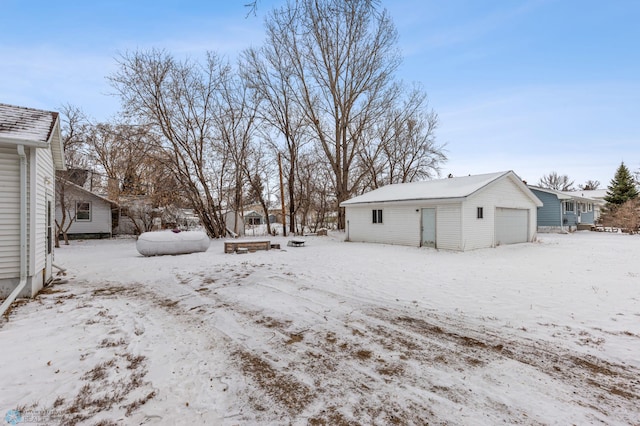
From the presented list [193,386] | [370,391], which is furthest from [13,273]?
[370,391]

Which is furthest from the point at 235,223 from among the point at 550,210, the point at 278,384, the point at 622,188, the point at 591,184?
the point at 591,184

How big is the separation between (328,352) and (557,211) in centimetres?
2729

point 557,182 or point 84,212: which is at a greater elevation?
point 557,182

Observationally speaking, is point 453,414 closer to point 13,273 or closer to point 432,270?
point 432,270

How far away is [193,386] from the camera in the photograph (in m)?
2.60

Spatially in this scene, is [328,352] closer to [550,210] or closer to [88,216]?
[88,216]

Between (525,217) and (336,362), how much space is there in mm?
16741

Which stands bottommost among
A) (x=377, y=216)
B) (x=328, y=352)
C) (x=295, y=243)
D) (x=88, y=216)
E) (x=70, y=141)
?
(x=328, y=352)

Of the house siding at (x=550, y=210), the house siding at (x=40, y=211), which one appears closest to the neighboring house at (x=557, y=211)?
the house siding at (x=550, y=210)

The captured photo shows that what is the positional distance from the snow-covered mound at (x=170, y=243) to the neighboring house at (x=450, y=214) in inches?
333

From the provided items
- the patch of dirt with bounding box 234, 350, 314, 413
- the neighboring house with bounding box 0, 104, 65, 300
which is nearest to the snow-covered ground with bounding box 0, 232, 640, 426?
the patch of dirt with bounding box 234, 350, 314, 413

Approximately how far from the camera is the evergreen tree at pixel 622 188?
27906 mm

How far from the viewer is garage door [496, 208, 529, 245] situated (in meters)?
14.0

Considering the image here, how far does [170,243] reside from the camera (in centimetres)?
1145
